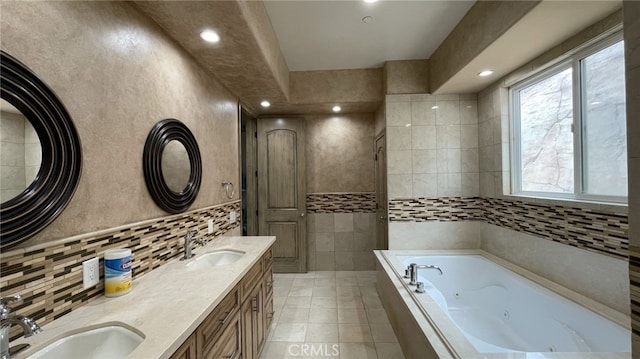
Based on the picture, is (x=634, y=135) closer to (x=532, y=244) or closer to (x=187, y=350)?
(x=187, y=350)

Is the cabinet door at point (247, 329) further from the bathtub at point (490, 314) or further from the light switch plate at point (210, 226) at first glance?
the bathtub at point (490, 314)

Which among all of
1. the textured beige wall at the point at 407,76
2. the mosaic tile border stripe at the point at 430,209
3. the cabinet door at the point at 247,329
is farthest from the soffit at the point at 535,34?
the cabinet door at the point at 247,329

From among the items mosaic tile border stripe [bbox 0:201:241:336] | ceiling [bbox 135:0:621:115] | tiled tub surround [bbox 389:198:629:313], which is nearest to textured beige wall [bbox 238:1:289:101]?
ceiling [bbox 135:0:621:115]

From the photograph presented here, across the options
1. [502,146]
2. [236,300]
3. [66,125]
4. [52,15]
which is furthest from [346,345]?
[52,15]

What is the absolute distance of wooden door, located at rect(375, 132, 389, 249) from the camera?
3.18 m

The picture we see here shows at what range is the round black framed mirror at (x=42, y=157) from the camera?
2.69 ft


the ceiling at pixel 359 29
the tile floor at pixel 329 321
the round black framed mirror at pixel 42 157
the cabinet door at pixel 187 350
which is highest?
the ceiling at pixel 359 29

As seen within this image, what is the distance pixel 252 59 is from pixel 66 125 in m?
1.37

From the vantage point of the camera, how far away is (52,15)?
3.26 feet

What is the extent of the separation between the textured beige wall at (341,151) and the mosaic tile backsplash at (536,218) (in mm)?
945

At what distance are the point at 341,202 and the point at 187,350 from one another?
3.08 metres

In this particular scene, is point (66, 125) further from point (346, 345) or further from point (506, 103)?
point (506, 103)

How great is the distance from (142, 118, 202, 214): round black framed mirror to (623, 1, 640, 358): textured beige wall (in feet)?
6.50

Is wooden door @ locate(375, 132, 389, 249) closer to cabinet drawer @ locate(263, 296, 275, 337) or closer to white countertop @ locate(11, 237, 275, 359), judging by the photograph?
cabinet drawer @ locate(263, 296, 275, 337)
